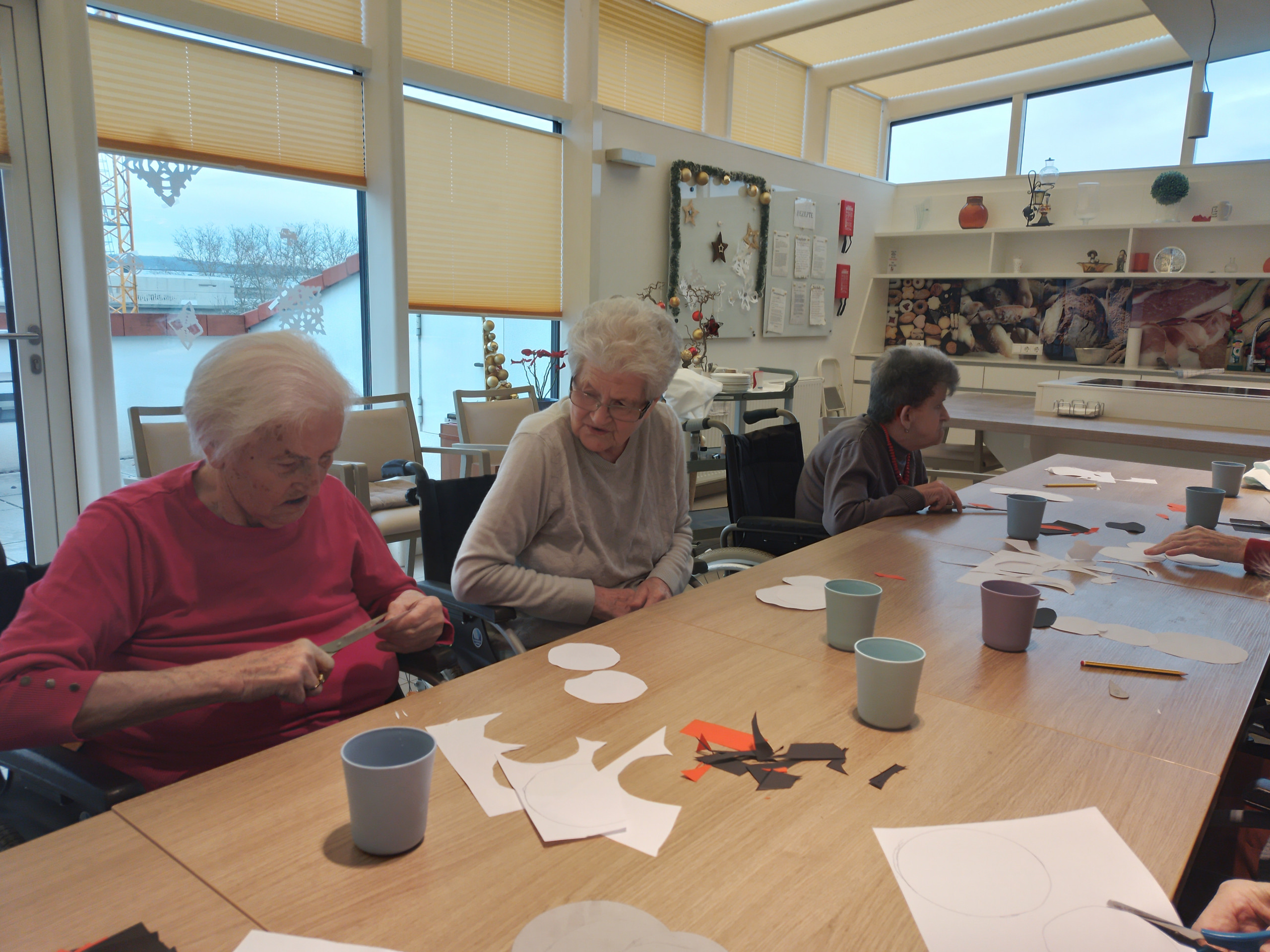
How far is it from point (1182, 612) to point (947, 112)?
23.8 feet

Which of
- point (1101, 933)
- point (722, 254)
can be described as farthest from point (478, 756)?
point (722, 254)

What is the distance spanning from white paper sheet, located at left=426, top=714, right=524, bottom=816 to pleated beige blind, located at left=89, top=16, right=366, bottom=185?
3.37 metres

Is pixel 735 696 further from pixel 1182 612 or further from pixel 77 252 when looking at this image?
pixel 77 252

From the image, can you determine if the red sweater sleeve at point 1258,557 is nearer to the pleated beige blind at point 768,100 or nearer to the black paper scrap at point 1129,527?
the black paper scrap at point 1129,527

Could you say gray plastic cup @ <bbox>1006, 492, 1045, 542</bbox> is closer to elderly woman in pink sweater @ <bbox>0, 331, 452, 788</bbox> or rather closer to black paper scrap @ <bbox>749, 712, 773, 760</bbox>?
black paper scrap @ <bbox>749, 712, 773, 760</bbox>

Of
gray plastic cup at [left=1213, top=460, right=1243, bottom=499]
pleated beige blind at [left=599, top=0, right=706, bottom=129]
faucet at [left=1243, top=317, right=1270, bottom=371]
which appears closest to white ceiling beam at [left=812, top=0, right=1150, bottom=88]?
pleated beige blind at [left=599, top=0, right=706, bottom=129]

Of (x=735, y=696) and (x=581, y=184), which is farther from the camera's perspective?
(x=581, y=184)

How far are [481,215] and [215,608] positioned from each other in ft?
12.7

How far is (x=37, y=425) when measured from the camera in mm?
3389

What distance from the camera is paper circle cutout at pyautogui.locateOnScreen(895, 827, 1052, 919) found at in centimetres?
79

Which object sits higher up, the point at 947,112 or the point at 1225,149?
the point at 947,112

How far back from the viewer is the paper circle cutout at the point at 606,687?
120 centimetres

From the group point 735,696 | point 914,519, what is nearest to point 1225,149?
point 914,519

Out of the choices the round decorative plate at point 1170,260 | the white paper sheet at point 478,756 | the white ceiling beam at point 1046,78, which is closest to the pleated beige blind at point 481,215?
the white paper sheet at point 478,756
